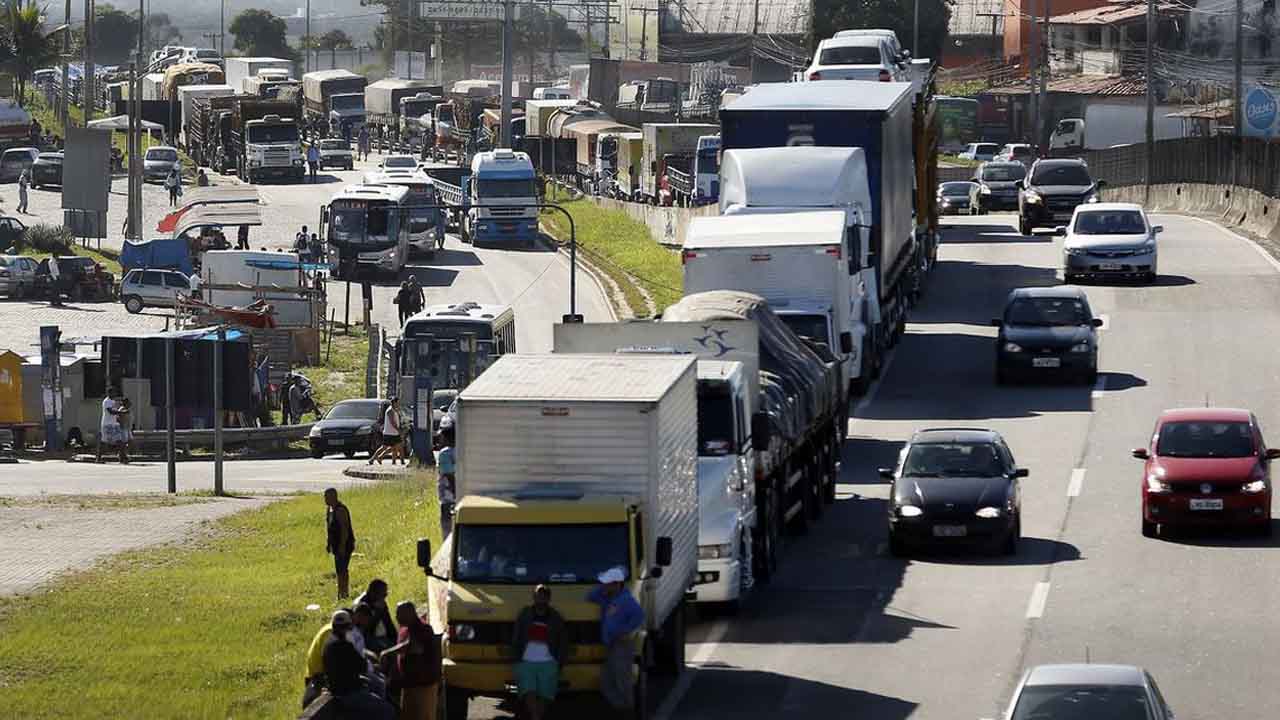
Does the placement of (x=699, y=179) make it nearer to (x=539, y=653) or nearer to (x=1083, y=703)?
(x=539, y=653)

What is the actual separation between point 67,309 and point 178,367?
40632 millimetres

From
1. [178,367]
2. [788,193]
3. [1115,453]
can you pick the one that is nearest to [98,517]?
[178,367]

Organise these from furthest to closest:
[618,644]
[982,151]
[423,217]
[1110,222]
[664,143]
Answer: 1. [982,151]
2. [664,143]
3. [423,217]
4. [1110,222]
5. [618,644]

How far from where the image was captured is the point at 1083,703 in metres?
15.2

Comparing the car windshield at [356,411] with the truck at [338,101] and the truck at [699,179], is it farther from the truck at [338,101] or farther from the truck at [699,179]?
the truck at [338,101]

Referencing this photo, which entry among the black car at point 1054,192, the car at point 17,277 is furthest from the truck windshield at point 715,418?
the car at point 17,277

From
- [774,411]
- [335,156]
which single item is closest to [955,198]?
[335,156]

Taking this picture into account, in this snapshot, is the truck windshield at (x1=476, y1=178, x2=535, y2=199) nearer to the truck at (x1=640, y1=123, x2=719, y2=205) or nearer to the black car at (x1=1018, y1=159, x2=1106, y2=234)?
the truck at (x1=640, y1=123, x2=719, y2=205)

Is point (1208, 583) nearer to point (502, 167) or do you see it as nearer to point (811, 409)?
point (811, 409)

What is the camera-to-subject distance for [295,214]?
9519 centimetres

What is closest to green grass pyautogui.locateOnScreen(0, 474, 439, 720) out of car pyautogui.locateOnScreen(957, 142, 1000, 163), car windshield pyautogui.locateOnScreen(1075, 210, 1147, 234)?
car windshield pyautogui.locateOnScreen(1075, 210, 1147, 234)

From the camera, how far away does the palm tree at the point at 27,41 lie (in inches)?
5733

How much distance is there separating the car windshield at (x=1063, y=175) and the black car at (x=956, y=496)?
111 ft

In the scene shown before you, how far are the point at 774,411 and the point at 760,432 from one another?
6.96 feet
